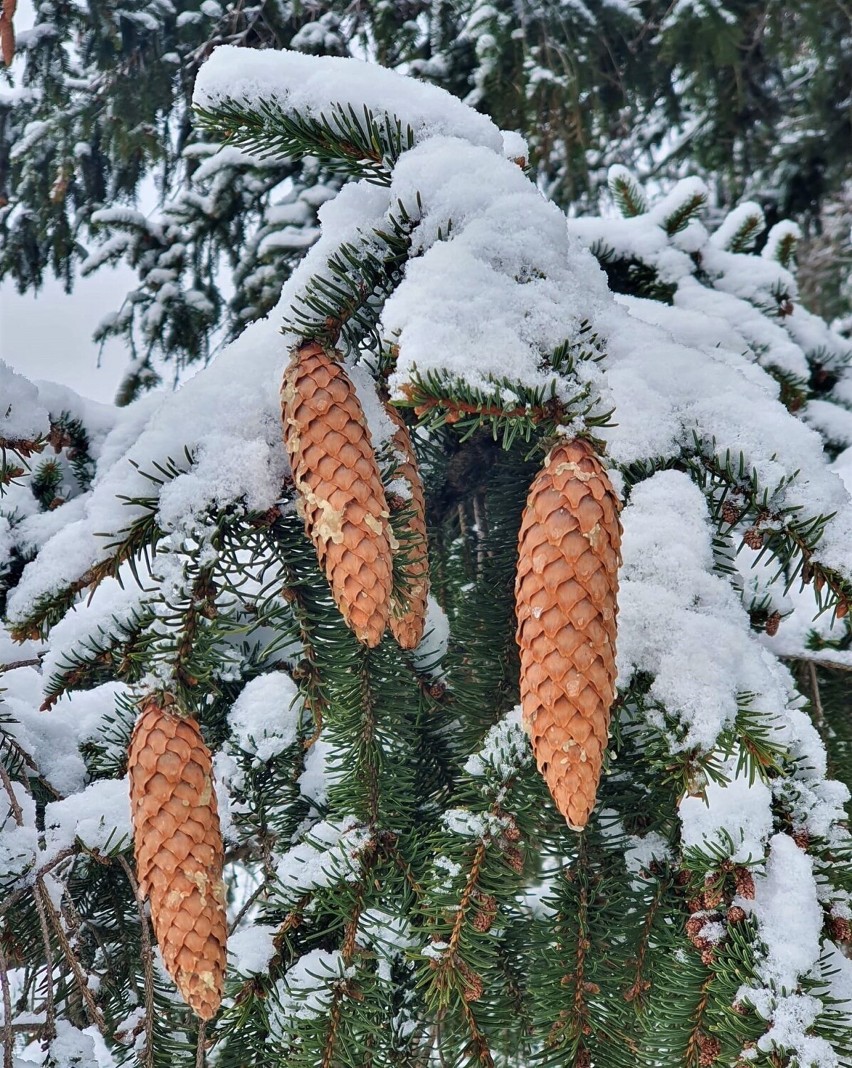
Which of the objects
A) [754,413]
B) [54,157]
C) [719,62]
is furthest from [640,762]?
[54,157]

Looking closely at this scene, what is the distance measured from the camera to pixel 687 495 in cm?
113

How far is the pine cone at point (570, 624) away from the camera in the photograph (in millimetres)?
905

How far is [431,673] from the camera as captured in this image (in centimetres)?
157

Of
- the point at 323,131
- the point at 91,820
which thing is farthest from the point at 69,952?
the point at 323,131

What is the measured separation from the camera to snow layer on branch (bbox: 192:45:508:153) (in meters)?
1.18

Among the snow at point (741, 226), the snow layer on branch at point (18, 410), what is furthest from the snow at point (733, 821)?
the snow at point (741, 226)

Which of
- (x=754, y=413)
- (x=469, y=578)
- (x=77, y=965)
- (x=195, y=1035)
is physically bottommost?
(x=195, y=1035)

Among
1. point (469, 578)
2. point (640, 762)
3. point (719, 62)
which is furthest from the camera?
point (719, 62)

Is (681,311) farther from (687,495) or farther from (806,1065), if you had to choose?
(806,1065)

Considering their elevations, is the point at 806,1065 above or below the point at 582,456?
below

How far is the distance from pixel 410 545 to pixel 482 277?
0.35m

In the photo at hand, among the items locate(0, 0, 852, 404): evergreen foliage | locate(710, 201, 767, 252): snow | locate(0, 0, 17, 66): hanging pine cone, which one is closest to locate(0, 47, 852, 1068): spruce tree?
locate(0, 0, 17, 66): hanging pine cone

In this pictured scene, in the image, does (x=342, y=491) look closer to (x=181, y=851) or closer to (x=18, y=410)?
(x=181, y=851)

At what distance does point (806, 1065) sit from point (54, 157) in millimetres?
3540
